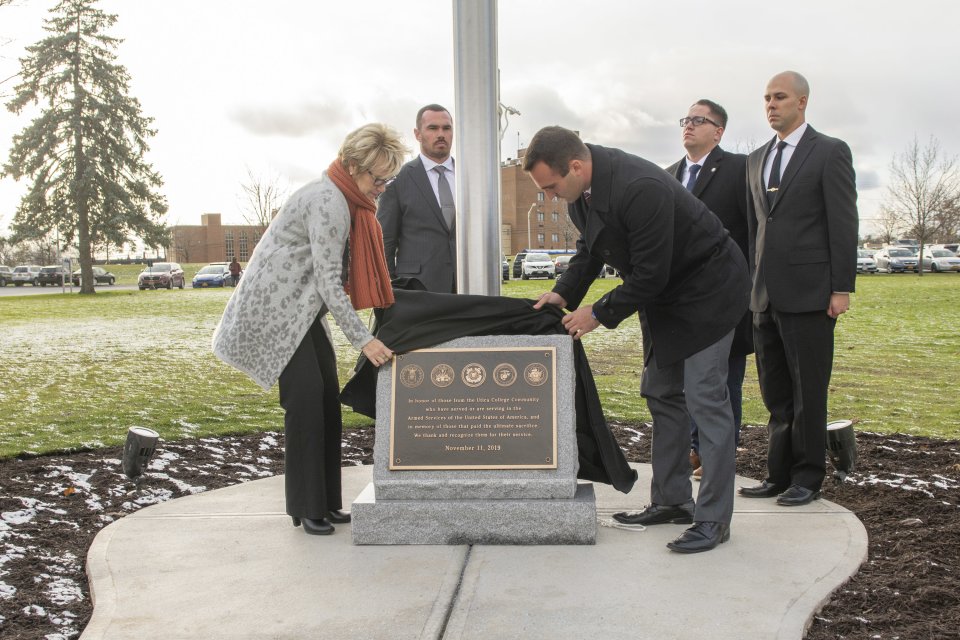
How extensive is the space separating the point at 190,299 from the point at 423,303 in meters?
31.0

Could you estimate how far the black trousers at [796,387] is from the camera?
4734mm

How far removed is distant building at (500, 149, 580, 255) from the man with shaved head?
314ft

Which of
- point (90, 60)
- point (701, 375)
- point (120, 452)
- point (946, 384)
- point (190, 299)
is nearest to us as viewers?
point (701, 375)

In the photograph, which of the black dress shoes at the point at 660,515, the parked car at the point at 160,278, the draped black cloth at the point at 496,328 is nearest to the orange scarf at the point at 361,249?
the draped black cloth at the point at 496,328

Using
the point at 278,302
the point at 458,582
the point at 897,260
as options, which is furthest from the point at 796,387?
the point at 897,260

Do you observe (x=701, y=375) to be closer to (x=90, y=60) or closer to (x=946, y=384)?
(x=946, y=384)

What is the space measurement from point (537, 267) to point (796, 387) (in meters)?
41.2

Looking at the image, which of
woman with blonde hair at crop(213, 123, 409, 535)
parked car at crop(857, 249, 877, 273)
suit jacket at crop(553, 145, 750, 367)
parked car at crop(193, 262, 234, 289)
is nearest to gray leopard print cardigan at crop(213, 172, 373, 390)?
woman with blonde hair at crop(213, 123, 409, 535)

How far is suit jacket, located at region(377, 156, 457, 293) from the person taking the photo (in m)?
5.39

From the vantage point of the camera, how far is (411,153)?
13.7 ft

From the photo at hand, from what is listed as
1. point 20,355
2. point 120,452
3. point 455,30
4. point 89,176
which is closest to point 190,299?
point 89,176

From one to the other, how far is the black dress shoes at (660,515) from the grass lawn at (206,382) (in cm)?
302

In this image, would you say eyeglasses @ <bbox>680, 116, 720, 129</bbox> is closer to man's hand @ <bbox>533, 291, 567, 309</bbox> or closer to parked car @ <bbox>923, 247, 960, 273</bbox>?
man's hand @ <bbox>533, 291, 567, 309</bbox>

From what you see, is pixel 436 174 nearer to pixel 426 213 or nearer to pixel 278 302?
pixel 426 213
